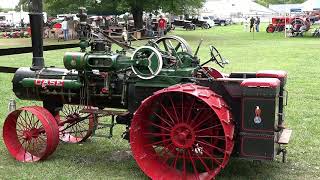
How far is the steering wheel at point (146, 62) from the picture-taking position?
196 inches

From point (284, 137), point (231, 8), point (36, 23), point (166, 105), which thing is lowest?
point (284, 137)

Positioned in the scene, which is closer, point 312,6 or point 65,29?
point 65,29

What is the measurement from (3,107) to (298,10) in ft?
126

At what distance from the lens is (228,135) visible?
172 inches

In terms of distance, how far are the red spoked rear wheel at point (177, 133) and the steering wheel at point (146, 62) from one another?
0.31 meters

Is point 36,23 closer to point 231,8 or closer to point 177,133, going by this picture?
point 177,133

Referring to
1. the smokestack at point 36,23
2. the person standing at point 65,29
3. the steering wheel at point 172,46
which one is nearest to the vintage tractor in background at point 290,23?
the person standing at point 65,29

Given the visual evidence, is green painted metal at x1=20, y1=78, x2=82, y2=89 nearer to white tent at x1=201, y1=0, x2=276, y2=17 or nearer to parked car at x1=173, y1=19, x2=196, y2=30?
parked car at x1=173, y1=19, x2=196, y2=30

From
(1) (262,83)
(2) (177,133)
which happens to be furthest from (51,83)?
(1) (262,83)

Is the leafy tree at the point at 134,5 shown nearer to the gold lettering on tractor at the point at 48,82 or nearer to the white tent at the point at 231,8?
the gold lettering on tractor at the point at 48,82

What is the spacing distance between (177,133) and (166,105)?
0.38 m

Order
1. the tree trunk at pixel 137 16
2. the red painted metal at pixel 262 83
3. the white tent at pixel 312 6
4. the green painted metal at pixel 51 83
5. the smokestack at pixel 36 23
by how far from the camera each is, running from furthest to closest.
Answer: the white tent at pixel 312 6 < the tree trunk at pixel 137 16 < the smokestack at pixel 36 23 < the green painted metal at pixel 51 83 < the red painted metal at pixel 262 83

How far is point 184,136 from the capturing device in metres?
4.75

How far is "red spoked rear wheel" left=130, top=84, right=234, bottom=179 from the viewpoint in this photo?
15.6 feet
